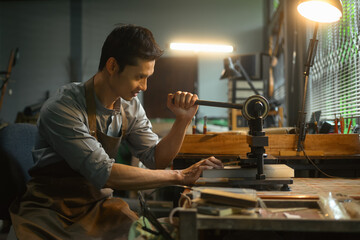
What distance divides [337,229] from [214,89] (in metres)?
5.53

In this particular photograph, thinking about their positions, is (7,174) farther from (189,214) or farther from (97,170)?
(189,214)

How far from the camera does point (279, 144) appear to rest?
142cm

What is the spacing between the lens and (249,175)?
1.02m

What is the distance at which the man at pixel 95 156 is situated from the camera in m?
1.08

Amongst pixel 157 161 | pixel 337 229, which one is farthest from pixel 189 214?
pixel 157 161

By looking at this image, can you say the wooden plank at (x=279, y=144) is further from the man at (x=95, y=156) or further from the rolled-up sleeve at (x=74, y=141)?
the rolled-up sleeve at (x=74, y=141)

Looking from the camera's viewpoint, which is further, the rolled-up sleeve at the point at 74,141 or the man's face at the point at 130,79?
the man's face at the point at 130,79

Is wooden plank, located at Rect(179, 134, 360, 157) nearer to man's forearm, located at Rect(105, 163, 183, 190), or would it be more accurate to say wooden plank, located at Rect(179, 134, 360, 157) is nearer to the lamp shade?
man's forearm, located at Rect(105, 163, 183, 190)

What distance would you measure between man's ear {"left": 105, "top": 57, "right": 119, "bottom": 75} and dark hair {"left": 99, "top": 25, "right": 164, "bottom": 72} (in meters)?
0.02

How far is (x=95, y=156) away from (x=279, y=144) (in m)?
0.80

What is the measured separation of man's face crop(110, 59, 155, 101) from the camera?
126 cm

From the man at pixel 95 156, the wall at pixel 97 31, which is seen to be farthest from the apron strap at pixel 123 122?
the wall at pixel 97 31

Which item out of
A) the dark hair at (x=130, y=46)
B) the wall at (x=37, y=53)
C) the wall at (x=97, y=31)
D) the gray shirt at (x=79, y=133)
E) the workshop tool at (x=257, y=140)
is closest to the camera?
the workshop tool at (x=257, y=140)

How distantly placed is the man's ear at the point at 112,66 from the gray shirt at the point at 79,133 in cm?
14
